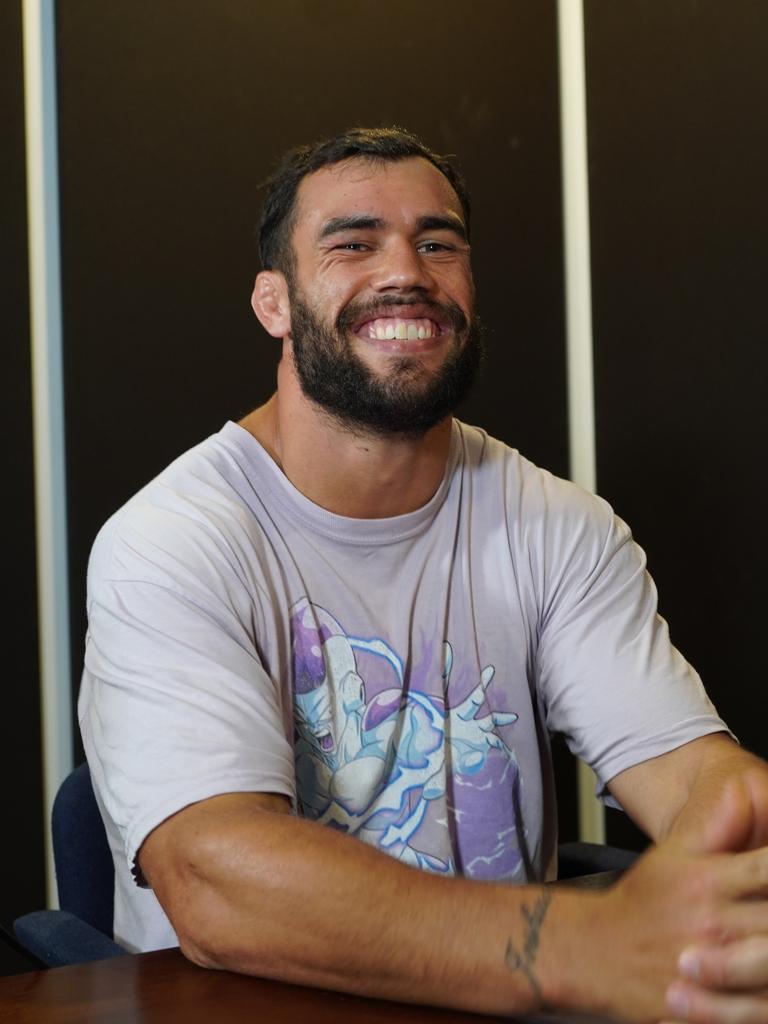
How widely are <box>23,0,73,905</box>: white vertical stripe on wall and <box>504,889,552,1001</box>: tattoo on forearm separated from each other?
1.59 metres

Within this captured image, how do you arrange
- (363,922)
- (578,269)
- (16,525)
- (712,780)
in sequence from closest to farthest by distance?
(363,922) < (712,780) < (16,525) < (578,269)

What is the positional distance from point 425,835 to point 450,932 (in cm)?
49

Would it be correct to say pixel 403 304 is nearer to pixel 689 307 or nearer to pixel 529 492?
pixel 529 492

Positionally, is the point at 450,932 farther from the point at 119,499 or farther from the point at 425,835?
the point at 119,499

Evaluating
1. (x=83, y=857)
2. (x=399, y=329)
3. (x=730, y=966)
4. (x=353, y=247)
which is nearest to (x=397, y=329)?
(x=399, y=329)

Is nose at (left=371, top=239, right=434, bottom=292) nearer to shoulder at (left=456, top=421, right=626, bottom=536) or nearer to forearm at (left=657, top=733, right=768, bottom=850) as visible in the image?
shoulder at (left=456, top=421, right=626, bottom=536)

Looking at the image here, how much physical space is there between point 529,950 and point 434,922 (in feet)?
0.28

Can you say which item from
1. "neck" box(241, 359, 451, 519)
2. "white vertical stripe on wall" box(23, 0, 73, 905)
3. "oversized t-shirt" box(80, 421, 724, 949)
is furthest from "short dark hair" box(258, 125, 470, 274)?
"white vertical stripe on wall" box(23, 0, 73, 905)

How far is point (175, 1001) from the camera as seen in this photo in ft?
3.76

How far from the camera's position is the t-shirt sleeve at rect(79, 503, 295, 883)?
1.34 meters

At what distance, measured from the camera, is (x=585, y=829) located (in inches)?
121

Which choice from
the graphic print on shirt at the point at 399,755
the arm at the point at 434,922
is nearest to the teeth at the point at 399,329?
the graphic print on shirt at the point at 399,755

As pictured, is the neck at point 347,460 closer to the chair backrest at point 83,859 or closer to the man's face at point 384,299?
the man's face at point 384,299

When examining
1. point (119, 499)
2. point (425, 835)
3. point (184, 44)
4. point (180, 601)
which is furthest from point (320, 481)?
point (184, 44)
